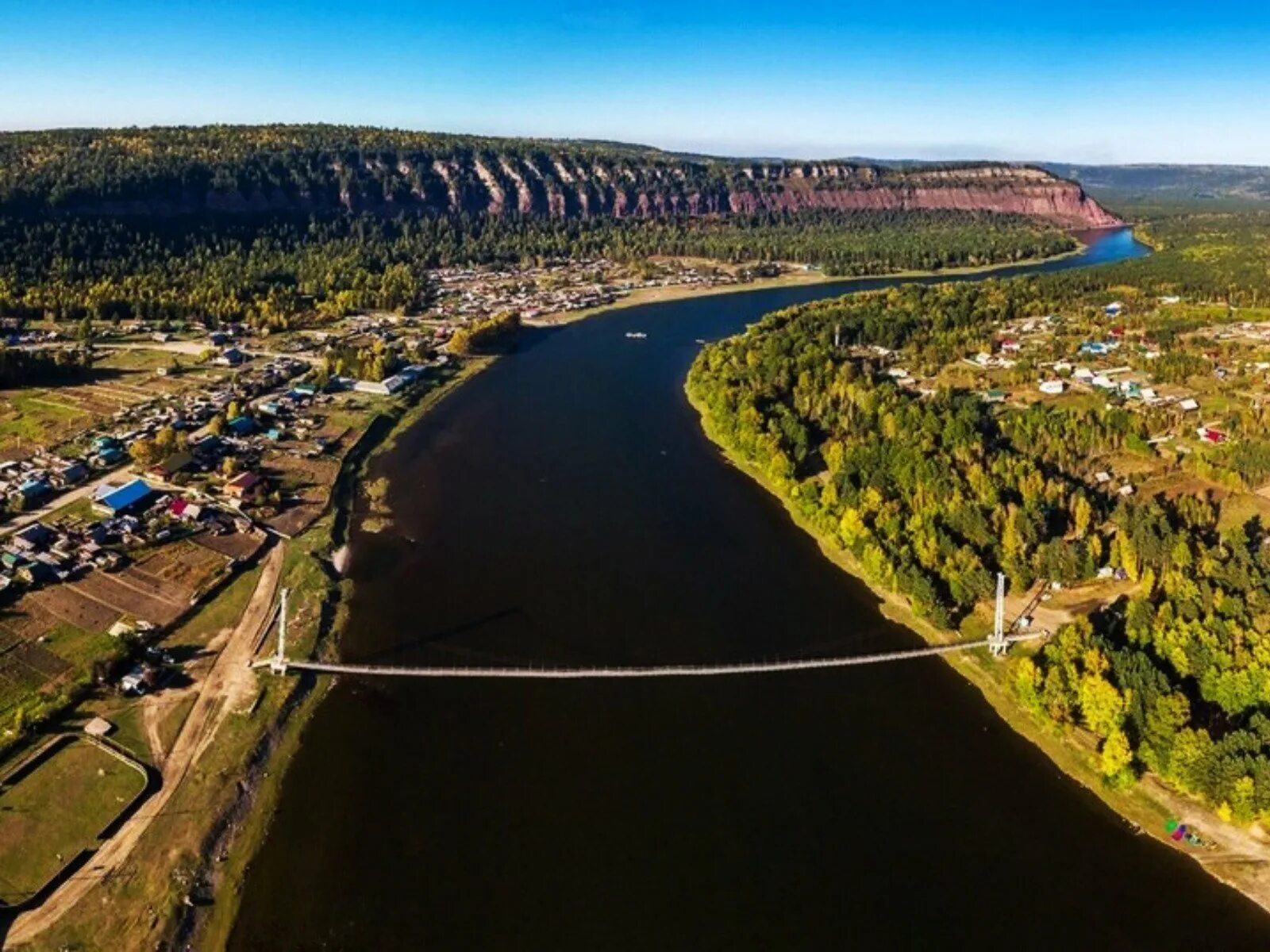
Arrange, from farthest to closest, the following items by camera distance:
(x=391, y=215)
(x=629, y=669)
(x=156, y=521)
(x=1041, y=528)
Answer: (x=391, y=215) → (x=156, y=521) → (x=1041, y=528) → (x=629, y=669)

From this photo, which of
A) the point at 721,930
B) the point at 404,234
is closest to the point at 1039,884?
the point at 721,930

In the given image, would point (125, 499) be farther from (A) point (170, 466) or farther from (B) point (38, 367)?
(B) point (38, 367)

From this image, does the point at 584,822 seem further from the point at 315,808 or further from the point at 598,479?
the point at 598,479

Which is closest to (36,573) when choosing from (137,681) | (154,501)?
(154,501)

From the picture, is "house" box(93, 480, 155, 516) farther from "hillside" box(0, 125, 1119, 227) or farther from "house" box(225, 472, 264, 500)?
"hillside" box(0, 125, 1119, 227)

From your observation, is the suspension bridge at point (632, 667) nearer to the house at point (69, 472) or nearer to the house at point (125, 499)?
the house at point (125, 499)

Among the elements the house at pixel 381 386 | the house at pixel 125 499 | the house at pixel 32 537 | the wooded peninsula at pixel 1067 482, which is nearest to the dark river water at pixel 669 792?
the wooded peninsula at pixel 1067 482
